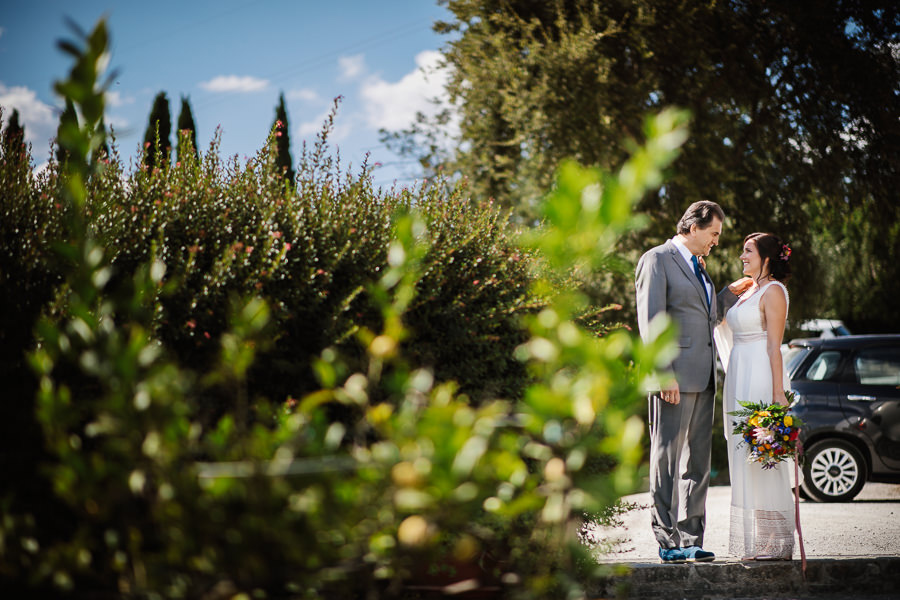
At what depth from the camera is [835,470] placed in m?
9.20

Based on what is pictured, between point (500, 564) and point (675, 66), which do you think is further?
point (675, 66)

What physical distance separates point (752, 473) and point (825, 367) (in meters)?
4.94

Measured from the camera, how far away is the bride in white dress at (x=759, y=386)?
16.4 feet

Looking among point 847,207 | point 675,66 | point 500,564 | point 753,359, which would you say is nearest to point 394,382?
point 500,564

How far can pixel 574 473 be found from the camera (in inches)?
74.1

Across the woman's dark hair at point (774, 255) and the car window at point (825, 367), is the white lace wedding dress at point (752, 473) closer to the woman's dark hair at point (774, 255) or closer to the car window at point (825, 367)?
the woman's dark hair at point (774, 255)

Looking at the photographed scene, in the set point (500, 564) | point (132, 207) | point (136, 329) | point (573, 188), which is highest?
point (132, 207)

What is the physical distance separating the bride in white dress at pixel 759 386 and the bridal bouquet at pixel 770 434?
13cm

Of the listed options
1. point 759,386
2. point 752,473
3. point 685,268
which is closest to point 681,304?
point 685,268

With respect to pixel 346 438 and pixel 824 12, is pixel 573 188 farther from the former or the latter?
pixel 824 12

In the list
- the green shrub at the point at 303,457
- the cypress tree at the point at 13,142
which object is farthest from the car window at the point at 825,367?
the cypress tree at the point at 13,142

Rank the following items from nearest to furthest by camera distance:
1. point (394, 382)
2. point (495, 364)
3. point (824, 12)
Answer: point (394, 382)
point (495, 364)
point (824, 12)

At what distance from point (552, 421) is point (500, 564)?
1.73 m

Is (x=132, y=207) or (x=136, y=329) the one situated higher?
(x=132, y=207)
